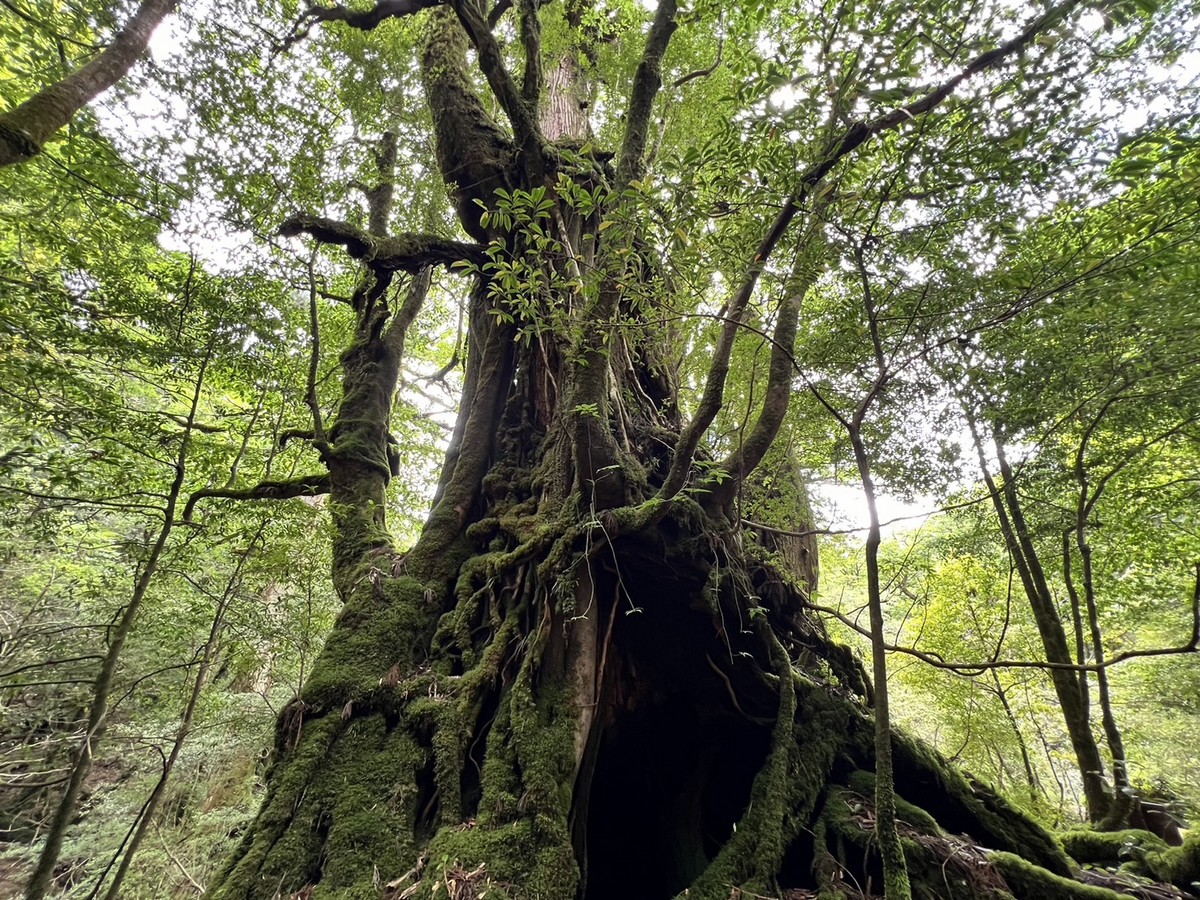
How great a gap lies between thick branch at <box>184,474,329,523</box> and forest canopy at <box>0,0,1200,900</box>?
2.3 inches

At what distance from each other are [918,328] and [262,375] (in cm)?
497

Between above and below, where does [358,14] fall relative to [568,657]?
above

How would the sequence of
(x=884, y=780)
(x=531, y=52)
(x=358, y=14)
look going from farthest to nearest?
(x=358, y=14), (x=531, y=52), (x=884, y=780)

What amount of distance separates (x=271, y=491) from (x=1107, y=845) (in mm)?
6055

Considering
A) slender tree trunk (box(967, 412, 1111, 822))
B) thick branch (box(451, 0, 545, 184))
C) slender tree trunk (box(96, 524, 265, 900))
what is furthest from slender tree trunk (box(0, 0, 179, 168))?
slender tree trunk (box(967, 412, 1111, 822))

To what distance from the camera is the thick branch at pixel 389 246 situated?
386cm

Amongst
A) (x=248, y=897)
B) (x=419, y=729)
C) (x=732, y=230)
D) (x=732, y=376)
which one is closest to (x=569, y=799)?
(x=419, y=729)

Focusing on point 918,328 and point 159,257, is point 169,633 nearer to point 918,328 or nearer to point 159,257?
point 159,257

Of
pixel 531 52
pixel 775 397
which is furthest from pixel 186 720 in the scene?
pixel 531 52

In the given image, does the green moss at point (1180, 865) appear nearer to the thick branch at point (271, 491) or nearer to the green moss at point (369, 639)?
the green moss at point (369, 639)

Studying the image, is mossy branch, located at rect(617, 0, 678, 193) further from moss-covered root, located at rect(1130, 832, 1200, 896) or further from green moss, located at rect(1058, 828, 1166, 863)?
green moss, located at rect(1058, 828, 1166, 863)

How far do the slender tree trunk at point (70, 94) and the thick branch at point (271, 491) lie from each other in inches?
83.4

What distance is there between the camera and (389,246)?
4156 millimetres

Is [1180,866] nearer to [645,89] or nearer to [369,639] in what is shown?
[369,639]
